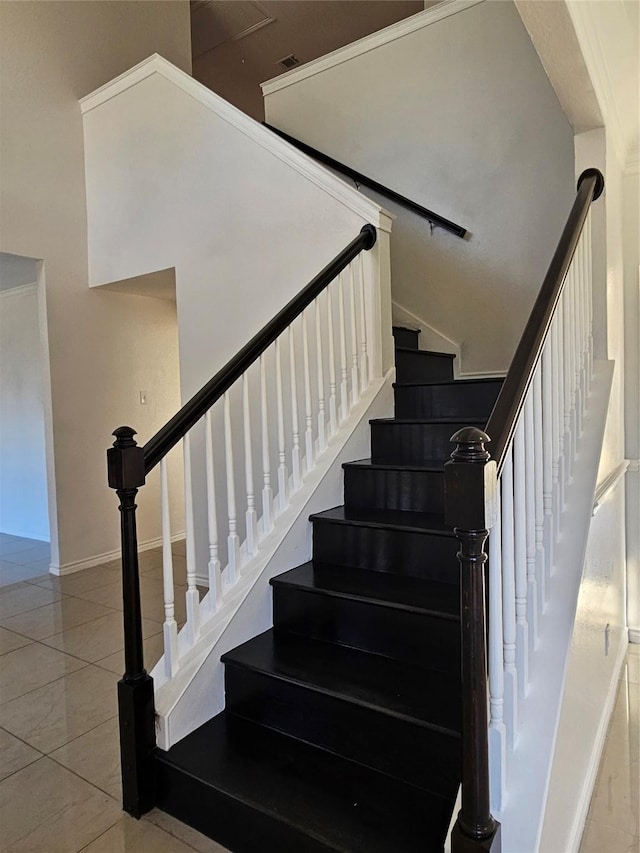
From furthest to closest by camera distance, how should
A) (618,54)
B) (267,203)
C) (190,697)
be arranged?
(267,203)
(618,54)
(190,697)

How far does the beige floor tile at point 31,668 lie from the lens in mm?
2467

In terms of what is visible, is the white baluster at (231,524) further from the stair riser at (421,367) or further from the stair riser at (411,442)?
the stair riser at (421,367)

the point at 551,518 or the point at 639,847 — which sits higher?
the point at 551,518

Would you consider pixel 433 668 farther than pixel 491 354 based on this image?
No

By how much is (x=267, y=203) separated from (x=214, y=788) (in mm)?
2881

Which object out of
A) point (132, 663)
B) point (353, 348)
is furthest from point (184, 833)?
point (353, 348)

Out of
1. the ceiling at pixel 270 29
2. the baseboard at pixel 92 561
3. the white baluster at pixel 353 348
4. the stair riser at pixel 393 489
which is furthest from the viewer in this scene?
the ceiling at pixel 270 29

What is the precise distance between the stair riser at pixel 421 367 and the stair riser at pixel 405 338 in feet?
0.62

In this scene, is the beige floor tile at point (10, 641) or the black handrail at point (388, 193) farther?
Result: the black handrail at point (388, 193)

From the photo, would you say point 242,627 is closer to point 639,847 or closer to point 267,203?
point 639,847

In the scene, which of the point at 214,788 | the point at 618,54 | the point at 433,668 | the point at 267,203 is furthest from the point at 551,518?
the point at 267,203

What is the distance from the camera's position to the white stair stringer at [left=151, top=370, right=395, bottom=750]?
1773 mm

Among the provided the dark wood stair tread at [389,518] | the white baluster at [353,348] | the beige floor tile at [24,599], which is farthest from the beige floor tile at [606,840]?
the beige floor tile at [24,599]

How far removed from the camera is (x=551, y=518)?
1610 millimetres
